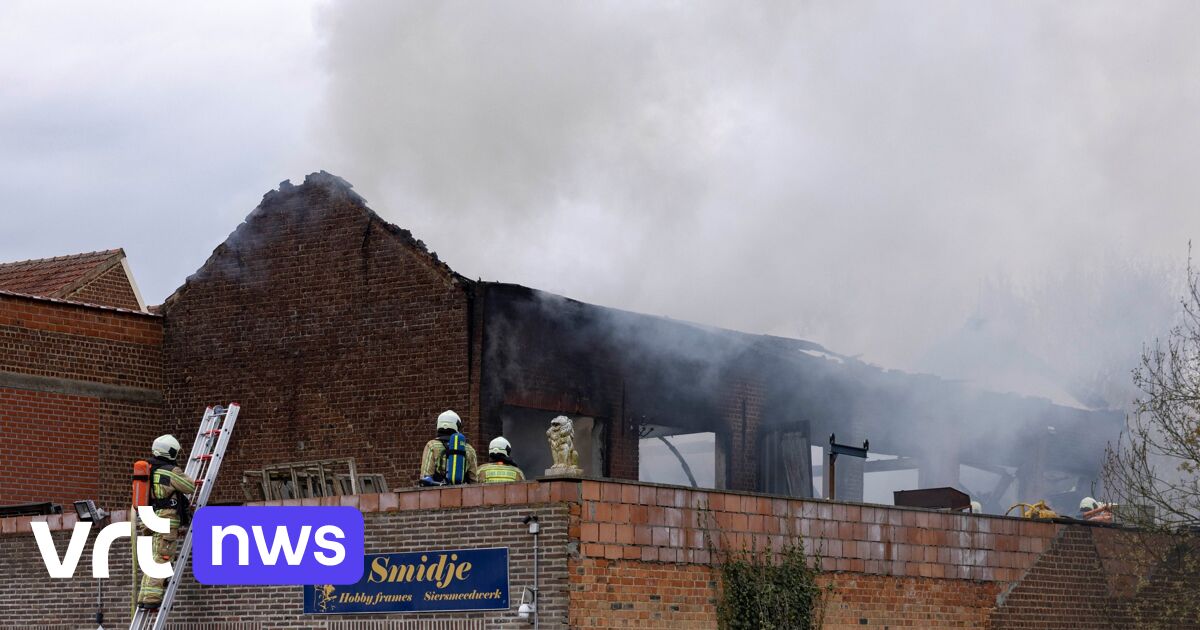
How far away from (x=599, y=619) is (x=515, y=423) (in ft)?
24.8

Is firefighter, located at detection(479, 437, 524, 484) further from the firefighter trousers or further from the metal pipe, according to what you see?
the firefighter trousers

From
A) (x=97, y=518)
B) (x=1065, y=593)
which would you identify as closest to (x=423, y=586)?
(x=97, y=518)

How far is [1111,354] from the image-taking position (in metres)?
31.6

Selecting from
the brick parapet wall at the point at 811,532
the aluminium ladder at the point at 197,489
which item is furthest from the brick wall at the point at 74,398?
the brick parapet wall at the point at 811,532

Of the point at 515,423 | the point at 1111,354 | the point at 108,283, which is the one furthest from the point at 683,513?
the point at 1111,354

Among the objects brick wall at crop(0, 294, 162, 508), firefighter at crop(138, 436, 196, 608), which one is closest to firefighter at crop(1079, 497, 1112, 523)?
firefighter at crop(138, 436, 196, 608)

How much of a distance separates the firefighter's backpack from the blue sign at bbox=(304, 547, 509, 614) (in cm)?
103

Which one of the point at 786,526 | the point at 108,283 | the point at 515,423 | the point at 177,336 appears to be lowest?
the point at 786,526

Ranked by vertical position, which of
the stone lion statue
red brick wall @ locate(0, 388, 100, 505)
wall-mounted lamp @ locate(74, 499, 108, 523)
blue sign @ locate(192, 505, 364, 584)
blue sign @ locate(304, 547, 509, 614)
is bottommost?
blue sign @ locate(304, 547, 509, 614)

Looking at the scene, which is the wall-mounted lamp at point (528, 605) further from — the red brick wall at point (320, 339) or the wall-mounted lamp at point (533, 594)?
the red brick wall at point (320, 339)

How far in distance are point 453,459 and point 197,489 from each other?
2895 millimetres

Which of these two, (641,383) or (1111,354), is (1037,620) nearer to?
(641,383)

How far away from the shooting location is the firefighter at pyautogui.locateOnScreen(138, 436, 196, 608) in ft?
48.2

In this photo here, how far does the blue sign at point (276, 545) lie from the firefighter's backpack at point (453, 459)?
92 centimetres
